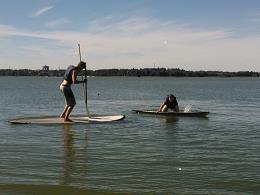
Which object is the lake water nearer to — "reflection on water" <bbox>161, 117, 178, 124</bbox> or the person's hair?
the person's hair

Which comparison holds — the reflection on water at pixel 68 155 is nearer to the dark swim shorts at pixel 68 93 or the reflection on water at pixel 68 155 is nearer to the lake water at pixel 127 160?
the lake water at pixel 127 160

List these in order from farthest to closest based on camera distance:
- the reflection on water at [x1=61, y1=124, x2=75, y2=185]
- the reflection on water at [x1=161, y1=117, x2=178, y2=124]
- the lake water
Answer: the reflection on water at [x1=161, y1=117, x2=178, y2=124] < the reflection on water at [x1=61, y1=124, x2=75, y2=185] < the lake water

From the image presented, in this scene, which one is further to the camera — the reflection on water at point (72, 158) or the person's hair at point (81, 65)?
the person's hair at point (81, 65)

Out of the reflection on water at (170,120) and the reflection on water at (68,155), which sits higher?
the reflection on water at (68,155)

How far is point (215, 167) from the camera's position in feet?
38.3

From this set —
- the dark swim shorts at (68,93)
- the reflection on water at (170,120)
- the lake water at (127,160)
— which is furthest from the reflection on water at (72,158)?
the reflection on water at (170,120)

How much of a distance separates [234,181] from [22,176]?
167 inches

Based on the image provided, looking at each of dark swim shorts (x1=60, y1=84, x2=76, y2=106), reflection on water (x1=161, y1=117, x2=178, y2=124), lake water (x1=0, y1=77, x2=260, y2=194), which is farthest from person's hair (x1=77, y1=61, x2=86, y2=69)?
reflection on water (x1=161, y1=117, x2=178, y2=124)

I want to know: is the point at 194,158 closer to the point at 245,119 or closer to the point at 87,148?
the point at 87,148

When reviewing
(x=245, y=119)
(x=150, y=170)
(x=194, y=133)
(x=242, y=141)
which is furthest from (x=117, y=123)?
(x=150, y=170)

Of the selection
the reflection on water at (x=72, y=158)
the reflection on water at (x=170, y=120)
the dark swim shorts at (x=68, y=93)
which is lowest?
the reflection on water at (x=170, y=120)

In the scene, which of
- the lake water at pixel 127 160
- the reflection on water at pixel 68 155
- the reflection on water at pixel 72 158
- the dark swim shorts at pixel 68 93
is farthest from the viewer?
the dark swim shorts at pixel 68 93

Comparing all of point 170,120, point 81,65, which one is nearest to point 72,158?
point 81,65

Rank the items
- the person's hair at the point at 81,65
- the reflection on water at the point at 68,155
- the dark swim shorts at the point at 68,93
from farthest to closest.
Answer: the dark swim shorts at the point at 68,93 < the person's hair at the point at 81,65 < the reflection on water at the point at 68,155
